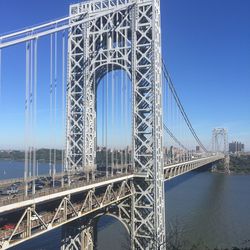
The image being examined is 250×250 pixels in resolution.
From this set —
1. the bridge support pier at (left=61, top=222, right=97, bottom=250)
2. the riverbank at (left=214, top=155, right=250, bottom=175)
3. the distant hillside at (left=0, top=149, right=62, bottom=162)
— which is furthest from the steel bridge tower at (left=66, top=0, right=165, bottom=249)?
the riverbank at (left=214, top=155, right=250, bottom=175)

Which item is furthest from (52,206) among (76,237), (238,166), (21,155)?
(238,166)

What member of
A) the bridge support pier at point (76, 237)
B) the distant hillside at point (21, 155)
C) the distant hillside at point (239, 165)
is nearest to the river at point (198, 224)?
the bridge support pier at point (76, 237)

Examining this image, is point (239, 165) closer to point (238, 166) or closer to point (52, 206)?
point (238, 166)

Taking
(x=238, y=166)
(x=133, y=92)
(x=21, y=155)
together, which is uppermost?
(x=133, y=92)

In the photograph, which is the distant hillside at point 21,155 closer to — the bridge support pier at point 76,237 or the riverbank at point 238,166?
the riverbank at point 238,166

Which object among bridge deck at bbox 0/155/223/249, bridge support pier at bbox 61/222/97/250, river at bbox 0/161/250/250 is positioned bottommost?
river at bbox 0/161/250/250

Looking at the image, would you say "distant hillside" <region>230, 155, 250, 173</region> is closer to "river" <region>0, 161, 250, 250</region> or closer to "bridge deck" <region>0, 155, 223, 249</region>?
"river" <region>0, 161, 250, 250</region>

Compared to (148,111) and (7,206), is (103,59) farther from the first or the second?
(7,206)

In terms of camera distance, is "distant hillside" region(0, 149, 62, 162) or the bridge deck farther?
"distant hillside" region(0, 149, 62, 162)
